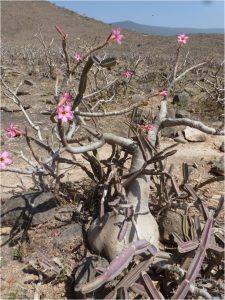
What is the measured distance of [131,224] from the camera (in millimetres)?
2863

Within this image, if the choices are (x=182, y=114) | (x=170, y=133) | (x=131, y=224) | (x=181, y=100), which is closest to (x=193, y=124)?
(x=131, y=224)

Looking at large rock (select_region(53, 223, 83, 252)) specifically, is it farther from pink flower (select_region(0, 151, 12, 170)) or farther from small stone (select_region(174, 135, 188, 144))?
small stone (select_region(174, 135, 188, 144))

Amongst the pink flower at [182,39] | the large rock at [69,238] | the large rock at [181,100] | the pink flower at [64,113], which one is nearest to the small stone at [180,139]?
the large rock at [181,100]

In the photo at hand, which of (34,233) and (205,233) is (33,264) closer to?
(34,233)

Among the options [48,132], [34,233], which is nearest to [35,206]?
[34,233]

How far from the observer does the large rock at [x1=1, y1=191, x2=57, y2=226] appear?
334 centimetres

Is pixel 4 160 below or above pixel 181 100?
above

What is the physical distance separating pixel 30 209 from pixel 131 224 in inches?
35.0

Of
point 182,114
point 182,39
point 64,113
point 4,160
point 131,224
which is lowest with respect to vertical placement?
point 182,114

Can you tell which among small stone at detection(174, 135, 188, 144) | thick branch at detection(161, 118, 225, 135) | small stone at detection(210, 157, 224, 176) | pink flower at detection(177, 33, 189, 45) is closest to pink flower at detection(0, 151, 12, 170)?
thick branch at detection(161, 118, 225, 135)

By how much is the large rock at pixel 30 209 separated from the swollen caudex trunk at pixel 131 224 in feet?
1.72

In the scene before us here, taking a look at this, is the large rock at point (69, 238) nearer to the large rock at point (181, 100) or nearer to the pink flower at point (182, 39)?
the pink flower at point (182, 39)

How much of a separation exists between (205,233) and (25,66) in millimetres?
10279

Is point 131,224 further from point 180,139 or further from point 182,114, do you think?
point 182,114
